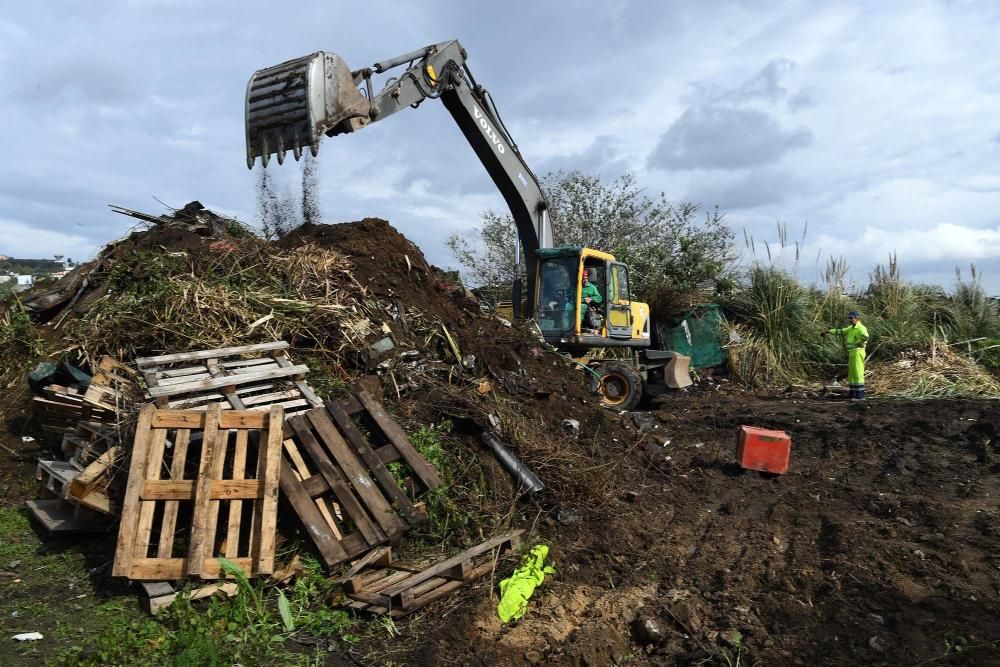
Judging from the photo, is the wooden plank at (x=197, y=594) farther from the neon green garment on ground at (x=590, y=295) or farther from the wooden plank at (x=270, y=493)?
the neon green garment on ground at (x=590, y=295)

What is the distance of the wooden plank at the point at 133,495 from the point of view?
415 centimetres

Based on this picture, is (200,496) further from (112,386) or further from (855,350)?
(855,350)

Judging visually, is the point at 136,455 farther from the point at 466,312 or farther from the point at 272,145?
the point at 466,312

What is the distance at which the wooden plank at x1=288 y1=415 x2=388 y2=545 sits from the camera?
15.3 ft

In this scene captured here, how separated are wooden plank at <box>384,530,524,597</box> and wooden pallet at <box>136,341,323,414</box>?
186 centimetres

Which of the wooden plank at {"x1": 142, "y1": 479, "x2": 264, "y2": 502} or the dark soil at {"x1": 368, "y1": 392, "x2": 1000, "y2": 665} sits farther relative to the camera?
the wooden plank at {"x1": 142, "y1": 479, "x2": 264, "y2": 502}

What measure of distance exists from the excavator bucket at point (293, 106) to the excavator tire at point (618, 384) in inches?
225

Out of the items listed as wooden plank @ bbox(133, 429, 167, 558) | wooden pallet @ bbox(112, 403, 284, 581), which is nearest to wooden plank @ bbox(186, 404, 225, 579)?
wooden pallet @ bbox(112, 403, 284, 581)

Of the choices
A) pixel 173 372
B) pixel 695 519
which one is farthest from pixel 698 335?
pixel 173 372

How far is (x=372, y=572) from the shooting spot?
451 cm

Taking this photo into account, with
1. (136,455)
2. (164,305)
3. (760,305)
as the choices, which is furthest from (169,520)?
(760,305)

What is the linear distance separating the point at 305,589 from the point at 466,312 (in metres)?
4.70

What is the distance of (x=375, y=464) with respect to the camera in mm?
5145

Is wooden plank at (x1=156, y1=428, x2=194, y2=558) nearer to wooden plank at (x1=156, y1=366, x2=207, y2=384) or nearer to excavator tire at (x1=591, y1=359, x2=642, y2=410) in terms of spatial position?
wooden plank at (x1=156, y1=366, x2=207, y2=384)
